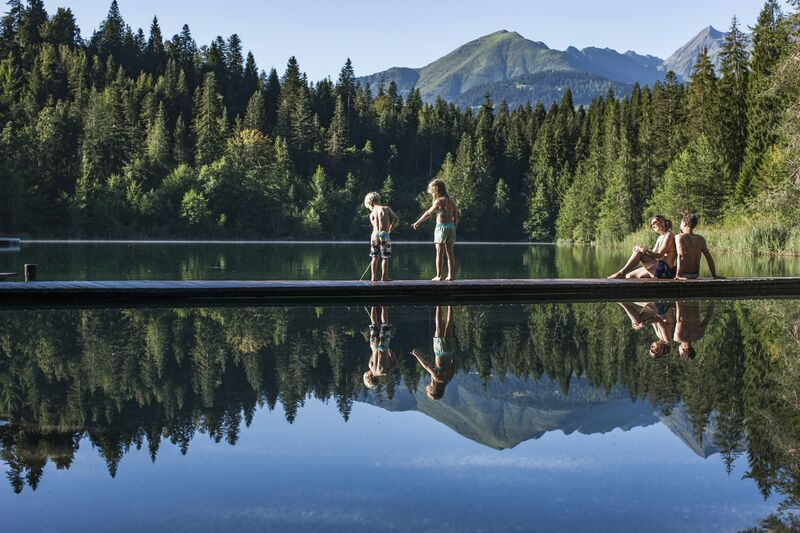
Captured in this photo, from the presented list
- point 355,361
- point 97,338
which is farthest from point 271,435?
point 97,338

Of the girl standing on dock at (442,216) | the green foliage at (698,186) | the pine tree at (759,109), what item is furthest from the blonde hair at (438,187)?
the green foliage at (698,186)

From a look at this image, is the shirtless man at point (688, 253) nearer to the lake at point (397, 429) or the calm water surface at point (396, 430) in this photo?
the lake at point (397, 429)

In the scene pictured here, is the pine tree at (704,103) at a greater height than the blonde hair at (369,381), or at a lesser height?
greater

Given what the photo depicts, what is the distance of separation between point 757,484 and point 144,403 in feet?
14.0

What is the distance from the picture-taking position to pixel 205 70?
5037 inches

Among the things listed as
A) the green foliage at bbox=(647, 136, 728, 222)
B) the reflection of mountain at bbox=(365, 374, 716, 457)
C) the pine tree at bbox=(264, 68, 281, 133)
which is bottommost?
the reflection of mountain at bbox=(365, 374, 716, 457)

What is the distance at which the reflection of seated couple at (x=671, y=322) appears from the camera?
9688 millimetres

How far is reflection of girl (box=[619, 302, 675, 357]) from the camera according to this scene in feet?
32.1

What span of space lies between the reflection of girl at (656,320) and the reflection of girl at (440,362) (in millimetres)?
2089

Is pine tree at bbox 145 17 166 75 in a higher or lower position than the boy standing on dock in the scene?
higher

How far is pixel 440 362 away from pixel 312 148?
4158 inches

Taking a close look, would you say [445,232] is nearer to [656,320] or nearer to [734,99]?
[656,320]

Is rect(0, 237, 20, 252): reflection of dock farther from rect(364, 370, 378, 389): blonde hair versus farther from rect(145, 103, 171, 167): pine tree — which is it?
rect(145, 103, 171, 167): pine tree

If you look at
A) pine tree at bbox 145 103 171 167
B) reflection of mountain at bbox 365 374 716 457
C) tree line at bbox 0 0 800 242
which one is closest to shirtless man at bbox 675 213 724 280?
reflection of mountain at bbox 365 374 716 457
